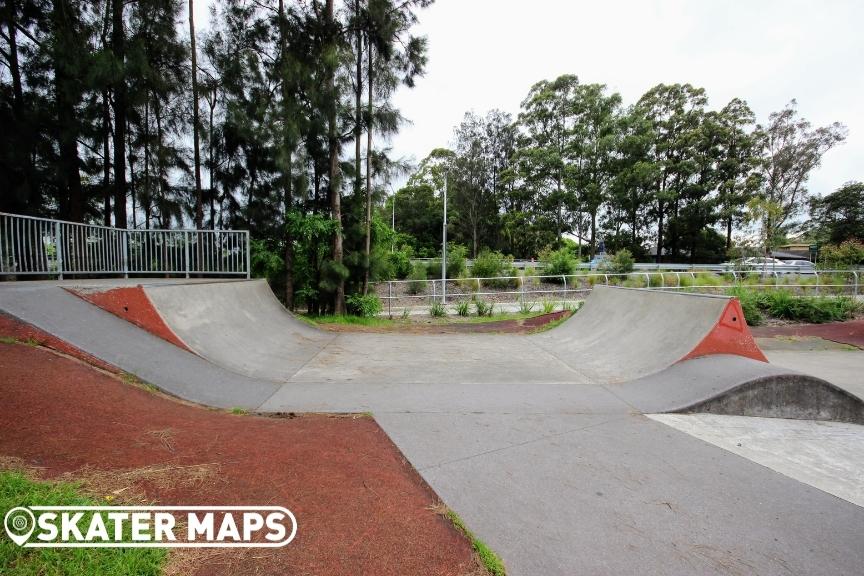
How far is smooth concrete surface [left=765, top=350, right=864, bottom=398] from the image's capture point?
6.02 meters

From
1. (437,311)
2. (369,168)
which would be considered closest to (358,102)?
(369,168)

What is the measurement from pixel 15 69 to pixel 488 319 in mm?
14521

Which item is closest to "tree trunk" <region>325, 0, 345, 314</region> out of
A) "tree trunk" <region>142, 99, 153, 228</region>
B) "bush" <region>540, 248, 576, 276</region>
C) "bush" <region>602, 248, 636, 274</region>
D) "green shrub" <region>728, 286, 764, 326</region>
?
"tree trunk" <region>142, 99, 153, 228</region>

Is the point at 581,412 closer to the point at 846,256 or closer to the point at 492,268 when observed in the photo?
the point at 492,268

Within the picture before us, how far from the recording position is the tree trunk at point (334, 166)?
1073 centimetres

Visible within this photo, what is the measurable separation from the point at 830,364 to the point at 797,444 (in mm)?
5220

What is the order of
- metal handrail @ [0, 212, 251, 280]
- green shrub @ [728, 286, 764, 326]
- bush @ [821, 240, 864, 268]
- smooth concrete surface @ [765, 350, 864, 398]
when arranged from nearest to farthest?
smooth concrete surface @ [765, 350, 864, 398]
metal handrail @ [0, 212, 251, 280]
green shrub @ [728, 286, 764, 326]
bush @ [821, 240, 864, 268]

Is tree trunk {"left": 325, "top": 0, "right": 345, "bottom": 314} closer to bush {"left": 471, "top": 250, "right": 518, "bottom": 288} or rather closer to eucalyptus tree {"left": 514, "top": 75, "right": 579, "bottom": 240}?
bush {"left": 471, "top": 250, "right": 518, "bottom": 288}

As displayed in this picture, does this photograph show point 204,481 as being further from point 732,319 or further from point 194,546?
point 732,319

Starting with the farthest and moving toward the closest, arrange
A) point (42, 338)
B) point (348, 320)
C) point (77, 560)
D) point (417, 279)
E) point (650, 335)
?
point (417, 279) < point (348, 320) < point (650, 335) < point (42, 338) < point (77, 560)

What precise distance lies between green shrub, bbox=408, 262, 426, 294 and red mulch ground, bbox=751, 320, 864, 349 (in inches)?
473

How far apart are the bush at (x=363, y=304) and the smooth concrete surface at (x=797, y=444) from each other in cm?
882

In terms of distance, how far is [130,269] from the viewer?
8.80 m

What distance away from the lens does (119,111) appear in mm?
10789
